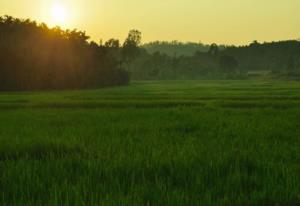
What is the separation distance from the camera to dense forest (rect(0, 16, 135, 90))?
2084 inches

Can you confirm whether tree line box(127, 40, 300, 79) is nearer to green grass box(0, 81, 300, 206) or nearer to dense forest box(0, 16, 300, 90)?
dense forest box(0, 16, 300, 90)

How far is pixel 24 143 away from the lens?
27.6 ft

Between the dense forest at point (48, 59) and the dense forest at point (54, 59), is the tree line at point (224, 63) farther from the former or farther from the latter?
the dense forest at point (48, 59)

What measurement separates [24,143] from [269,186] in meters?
4.88

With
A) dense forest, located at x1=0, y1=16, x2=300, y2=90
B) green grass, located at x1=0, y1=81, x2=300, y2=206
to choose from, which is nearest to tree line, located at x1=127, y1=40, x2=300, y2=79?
dense forest, located at x1=0, y1=16, x2=300, y2=90

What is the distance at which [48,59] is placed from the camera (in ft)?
192

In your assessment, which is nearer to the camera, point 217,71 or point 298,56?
point 217,71

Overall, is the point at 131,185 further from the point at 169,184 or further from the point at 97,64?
the point at 97,64

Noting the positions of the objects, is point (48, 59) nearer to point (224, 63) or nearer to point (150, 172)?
point (150, 172)

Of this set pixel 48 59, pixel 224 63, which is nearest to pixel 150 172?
pixel 48 59

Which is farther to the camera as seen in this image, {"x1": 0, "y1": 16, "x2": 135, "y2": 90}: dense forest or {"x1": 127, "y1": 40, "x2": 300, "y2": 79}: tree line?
{"x1": 127, "y1": 40, "x2": 300, "y2": 79}: tree line

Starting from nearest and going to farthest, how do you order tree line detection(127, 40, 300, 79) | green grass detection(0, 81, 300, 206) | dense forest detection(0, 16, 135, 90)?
green grass detection(0, 81, 300, 206) → dense forest detection(0, 16, 135, 90) → tree line detection(127, 40, 300, 79)

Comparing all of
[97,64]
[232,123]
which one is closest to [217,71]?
[97,64]

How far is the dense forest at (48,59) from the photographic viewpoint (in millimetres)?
52938
